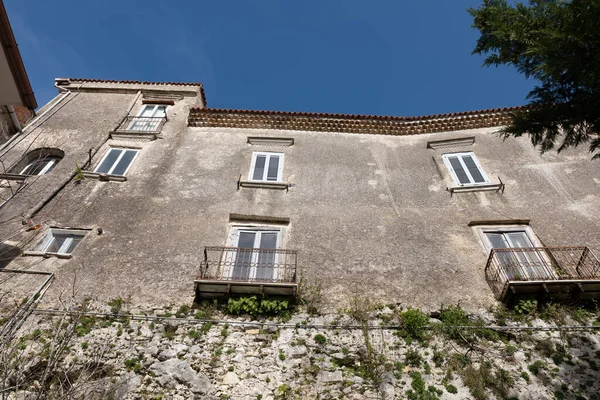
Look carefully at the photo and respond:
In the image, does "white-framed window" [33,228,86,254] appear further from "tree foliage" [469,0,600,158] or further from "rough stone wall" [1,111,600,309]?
"tree foliage" [469,0,600,158]

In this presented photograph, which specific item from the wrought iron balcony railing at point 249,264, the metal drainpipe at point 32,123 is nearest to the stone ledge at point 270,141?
the wrought iron balcony railing at point 249,264

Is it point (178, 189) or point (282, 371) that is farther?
point (178, 189)

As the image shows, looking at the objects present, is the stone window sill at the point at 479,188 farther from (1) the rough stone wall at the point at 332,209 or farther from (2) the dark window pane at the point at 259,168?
(2) the dark window pane at the point at 259,168

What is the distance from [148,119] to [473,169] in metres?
12.1

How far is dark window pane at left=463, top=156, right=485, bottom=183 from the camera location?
1278cm

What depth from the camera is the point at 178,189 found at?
12109 millimetres

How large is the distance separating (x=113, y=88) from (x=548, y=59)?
17.0m

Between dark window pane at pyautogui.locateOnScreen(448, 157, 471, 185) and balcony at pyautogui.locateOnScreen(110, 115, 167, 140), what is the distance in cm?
1038

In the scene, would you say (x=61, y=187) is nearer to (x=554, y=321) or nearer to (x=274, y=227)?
(x=274, y=227)

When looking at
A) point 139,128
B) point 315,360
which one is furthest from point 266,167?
point 315,360

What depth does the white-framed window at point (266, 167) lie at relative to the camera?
13000 millimetres

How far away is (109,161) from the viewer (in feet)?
44.7

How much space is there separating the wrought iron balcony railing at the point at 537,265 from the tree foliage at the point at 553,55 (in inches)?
112

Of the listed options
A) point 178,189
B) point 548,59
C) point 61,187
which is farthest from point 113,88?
point 548,59
